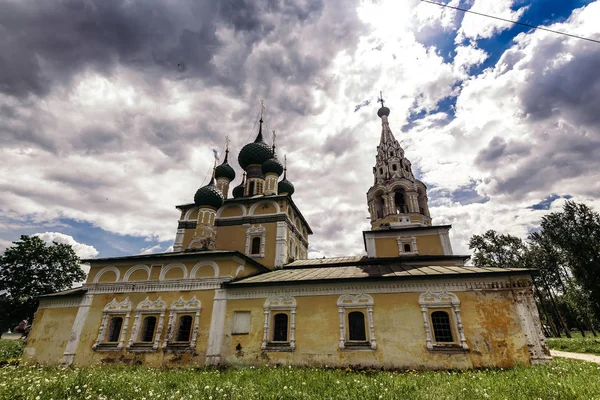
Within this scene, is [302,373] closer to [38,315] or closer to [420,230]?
[420,230]

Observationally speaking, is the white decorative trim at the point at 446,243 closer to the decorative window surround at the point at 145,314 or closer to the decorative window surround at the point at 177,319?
the decorative window surround at the point at 177,319

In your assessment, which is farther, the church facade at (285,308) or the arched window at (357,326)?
the arched window at (357,326)

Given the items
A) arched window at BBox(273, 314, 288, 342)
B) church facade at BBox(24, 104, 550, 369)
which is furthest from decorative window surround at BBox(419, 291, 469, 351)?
arched window at BBox(273, 314, 288, 342)

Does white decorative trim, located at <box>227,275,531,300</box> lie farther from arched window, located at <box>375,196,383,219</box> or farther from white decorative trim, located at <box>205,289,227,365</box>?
arched window, located at <box>375,196,383,219</box>

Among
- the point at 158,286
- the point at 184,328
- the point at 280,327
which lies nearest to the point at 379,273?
the point at 280,327

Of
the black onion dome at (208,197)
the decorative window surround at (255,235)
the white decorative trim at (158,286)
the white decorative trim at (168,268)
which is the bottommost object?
the white decorative trim at (158,286)

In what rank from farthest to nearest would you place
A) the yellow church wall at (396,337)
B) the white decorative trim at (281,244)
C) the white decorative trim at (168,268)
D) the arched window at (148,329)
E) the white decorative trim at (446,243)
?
1. the white decorative trim at (281,244)
2. the white decorative trim at (446,243)
3. the white decorative trim at (168,268)
4. the arched window at (148,329)
5. the yellow church wall at (396,337)

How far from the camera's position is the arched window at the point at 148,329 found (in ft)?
41.2

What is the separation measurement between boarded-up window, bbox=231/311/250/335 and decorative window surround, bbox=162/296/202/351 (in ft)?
5.30

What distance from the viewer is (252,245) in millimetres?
17188

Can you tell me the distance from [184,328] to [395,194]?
50.2ft

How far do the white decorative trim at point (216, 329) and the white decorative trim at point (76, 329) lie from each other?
6.50 meters

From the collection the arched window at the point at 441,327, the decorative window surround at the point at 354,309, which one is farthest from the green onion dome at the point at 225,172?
the arched window at the point at 441,327

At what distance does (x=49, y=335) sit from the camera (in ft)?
44.5
